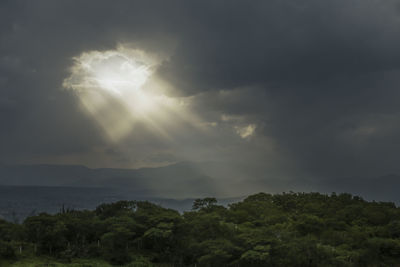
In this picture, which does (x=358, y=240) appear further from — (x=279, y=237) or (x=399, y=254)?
(x=279, y=237)

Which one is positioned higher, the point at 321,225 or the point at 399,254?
the point at 321,225

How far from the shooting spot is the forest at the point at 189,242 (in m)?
42.9

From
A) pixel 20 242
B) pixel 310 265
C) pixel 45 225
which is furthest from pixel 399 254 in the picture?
pixel 20 242

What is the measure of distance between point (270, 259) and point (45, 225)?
1292 inches

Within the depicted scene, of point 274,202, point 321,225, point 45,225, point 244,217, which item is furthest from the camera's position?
point 274,202


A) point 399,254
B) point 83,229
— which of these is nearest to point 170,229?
point 83,229

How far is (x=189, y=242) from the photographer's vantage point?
4822 cm

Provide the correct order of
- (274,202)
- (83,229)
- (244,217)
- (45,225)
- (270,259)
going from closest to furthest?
(270,259) < (45,225) < (83,229) < (244,217) < (274,202)

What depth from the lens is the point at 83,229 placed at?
53.9m

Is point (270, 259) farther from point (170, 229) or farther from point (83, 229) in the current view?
point (83, 229)

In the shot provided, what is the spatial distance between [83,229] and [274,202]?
5185 cm

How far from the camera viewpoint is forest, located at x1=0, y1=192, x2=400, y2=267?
42875 millimetres

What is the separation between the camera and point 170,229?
50156 millimetres

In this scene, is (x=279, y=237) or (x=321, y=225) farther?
(x=321, y=225)
